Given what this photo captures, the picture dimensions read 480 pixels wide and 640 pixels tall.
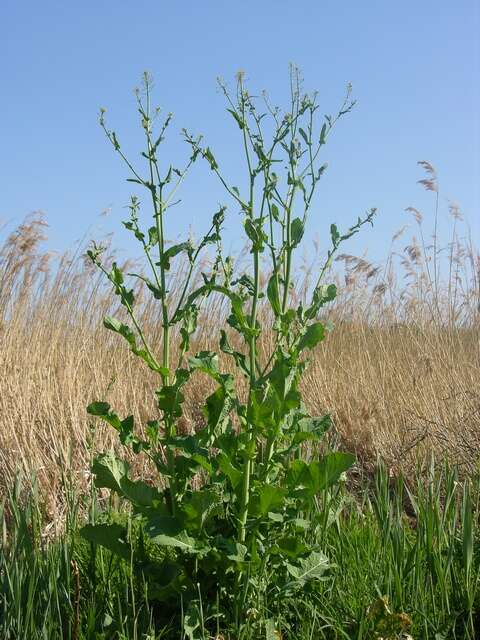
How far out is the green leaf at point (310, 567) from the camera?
1.86 meters

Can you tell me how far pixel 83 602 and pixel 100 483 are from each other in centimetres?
43

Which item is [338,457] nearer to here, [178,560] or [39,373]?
[178,560]

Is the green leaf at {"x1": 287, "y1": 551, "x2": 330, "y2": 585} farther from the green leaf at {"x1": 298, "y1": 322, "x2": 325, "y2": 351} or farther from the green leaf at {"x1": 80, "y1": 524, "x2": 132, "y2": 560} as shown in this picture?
the green leaf at {"x1": 298, "y1": 322, "x2": 325, "y2": 351}

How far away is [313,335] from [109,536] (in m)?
0.71

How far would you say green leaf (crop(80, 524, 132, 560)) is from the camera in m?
1.86

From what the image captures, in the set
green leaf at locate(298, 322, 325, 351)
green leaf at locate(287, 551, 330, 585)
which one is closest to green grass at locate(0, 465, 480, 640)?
green leaf at locate(287, 551, 330, 585)

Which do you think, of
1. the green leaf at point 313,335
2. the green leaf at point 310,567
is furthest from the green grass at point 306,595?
the green leaf at point 313,335

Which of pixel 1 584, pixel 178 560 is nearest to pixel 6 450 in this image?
pixel 1 584

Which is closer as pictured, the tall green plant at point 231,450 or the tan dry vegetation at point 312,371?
the tall green plant at point 231,450

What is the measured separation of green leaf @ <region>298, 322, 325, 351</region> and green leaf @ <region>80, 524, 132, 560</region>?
2.10 ft

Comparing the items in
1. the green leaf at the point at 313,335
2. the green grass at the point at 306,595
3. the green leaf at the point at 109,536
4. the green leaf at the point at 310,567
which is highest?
the green leaf at the point at 313,335

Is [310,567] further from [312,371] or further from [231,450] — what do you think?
[312,371]

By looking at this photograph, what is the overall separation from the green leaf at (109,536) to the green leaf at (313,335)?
64cm

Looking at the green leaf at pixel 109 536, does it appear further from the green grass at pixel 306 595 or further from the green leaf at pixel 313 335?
the green leaf at pixel 313 335
